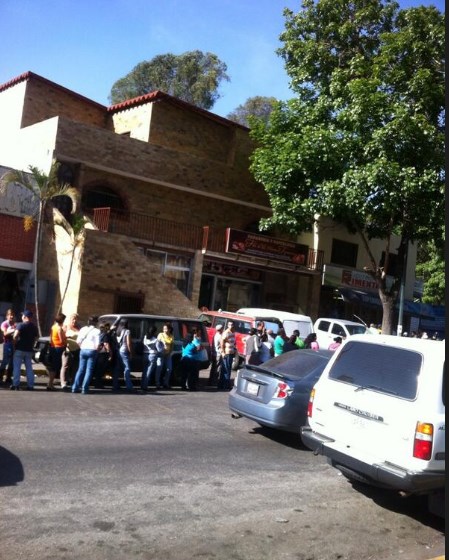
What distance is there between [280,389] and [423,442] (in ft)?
10.8

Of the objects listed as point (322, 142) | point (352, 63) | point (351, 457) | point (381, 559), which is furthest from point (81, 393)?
point (352, 63)

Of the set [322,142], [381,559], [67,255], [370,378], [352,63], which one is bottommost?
[381,559]

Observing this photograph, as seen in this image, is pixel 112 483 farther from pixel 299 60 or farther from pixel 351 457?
pixel 299 60

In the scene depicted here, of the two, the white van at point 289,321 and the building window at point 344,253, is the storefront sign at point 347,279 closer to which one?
the building window at point 344,253

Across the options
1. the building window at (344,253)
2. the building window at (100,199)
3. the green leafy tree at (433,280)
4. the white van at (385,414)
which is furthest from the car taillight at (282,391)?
the green leafy tree at (433,280)

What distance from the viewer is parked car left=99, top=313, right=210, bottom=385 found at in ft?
46.9

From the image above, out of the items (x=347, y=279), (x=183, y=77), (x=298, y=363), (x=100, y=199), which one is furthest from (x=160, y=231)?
(x=183, y=77)

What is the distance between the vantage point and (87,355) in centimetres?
1231

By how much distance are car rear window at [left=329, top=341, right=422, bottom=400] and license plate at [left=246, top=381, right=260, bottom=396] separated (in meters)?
2.29

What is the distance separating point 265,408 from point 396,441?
316cm

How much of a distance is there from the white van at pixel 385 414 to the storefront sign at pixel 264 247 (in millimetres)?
18497

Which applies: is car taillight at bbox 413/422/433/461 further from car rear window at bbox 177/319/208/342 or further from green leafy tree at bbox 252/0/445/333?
green leafy tree at bbox 252/0/445/333

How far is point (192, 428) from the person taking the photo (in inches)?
382

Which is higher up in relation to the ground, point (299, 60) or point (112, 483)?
point (299, 60)
